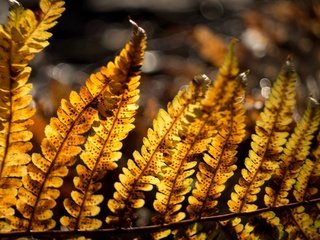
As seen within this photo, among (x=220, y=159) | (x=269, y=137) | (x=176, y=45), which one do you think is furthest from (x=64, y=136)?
(x=176, y=45)

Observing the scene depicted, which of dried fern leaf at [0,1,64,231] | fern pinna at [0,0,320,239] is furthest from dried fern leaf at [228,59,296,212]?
dried fern leaf at [0,1,64,231]

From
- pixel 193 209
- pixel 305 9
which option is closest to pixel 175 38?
pixel 305 9

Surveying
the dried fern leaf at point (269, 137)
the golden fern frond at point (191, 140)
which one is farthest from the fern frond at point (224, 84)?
the dried fern leaf at point (269, 137)

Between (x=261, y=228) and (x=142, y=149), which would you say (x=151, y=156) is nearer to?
(x=142, y=149)

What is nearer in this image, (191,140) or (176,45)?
(191,140)

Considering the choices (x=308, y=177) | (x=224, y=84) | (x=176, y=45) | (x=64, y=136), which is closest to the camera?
(x=224, y=84)

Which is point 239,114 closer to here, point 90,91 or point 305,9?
point 90,91
